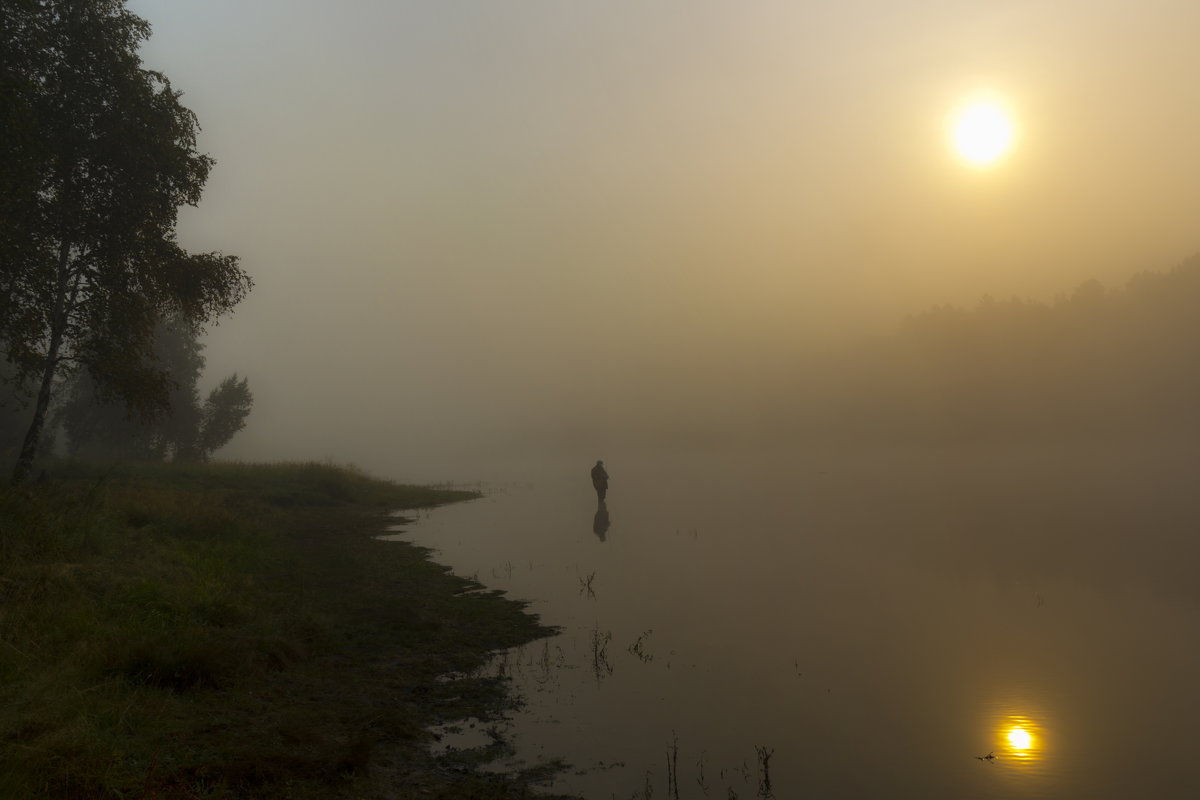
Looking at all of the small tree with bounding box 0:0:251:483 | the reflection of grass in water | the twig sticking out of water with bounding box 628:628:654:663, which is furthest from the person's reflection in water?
the small tree with bounding box 0:0:251:483

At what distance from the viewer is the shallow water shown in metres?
8.42

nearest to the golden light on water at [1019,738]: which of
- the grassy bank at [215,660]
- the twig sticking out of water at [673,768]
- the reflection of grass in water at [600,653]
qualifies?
the twig sticking out of water at [673,768]

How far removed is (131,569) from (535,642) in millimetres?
8728

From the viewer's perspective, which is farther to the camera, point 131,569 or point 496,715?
point 131,569

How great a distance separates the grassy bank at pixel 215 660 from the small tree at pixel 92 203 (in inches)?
183

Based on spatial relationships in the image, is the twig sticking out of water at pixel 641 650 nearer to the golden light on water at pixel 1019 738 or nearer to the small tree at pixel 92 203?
the golden light on water at pixel 1019 738

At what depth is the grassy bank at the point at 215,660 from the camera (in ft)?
21.9

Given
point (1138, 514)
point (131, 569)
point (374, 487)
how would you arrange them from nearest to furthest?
point (131, 569) < point (1138, 514) < point (374, 487)

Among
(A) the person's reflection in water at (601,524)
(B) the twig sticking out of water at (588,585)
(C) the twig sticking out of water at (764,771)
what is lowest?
(C) the twig sticking out of water at (764,771)

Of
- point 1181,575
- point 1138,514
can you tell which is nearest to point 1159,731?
point 1181,575

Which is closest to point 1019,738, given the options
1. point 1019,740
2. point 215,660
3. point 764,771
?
point 1019,740

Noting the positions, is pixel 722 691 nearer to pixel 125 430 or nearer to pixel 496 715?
pixel 496 715

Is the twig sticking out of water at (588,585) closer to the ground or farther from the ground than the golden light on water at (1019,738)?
closer to the ground

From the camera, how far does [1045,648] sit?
43.8 feet
